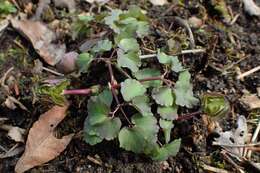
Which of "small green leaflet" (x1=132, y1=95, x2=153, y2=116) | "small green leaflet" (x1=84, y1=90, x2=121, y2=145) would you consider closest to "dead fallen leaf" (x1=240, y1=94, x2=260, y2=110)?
"small green leaflet" (x1=132, y1=95, x2=153, y2=116)

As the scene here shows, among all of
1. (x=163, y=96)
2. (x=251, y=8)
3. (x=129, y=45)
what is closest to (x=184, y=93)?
(x=163, y=96)

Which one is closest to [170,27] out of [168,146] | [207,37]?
[207,37]

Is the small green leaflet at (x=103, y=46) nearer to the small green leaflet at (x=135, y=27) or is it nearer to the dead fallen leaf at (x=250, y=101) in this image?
the small green leaflet at (x=135, y=27)

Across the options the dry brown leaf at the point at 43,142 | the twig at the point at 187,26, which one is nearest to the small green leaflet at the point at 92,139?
the dry brown leaf at the point at 43,142

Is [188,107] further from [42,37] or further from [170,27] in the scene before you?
[42,37]

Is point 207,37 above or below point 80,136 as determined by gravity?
above

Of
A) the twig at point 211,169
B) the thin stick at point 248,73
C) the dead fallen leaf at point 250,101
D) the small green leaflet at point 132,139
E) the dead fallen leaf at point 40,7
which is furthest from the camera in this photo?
the dead fallen leaf at point 40,7
